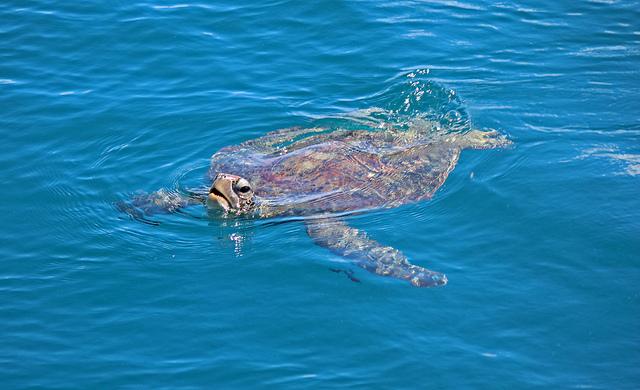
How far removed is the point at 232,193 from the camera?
26.2 ft

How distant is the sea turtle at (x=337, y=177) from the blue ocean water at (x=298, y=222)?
20 centimetres

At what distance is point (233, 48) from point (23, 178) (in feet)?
14.4

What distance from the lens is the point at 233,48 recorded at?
1200 cm

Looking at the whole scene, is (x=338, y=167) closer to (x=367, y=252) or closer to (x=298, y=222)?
(x=298, y=222)

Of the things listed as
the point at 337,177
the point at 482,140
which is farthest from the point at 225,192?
the point at 482,140

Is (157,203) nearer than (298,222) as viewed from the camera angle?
No

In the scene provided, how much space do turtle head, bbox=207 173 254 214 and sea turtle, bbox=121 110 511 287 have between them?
0.04 feet

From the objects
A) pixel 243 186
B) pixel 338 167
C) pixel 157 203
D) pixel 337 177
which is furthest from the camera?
pixel 338 167

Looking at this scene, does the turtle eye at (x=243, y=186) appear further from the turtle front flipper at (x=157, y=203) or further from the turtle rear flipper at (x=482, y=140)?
the turtle rear flipper at (x=482, y=140)

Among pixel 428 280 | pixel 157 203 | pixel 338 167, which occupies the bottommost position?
pixel 428 280

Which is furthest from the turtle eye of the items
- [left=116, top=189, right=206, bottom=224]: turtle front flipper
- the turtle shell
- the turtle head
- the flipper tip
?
the flipper tip

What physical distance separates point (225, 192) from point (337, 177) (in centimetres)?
142

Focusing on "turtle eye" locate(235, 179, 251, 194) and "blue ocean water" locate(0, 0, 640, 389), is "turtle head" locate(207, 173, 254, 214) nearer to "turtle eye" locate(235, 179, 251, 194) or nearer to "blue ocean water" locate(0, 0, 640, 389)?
"turtle eye" locate(235, 179, 251, 194)

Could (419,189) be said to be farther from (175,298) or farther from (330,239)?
(175,298)
